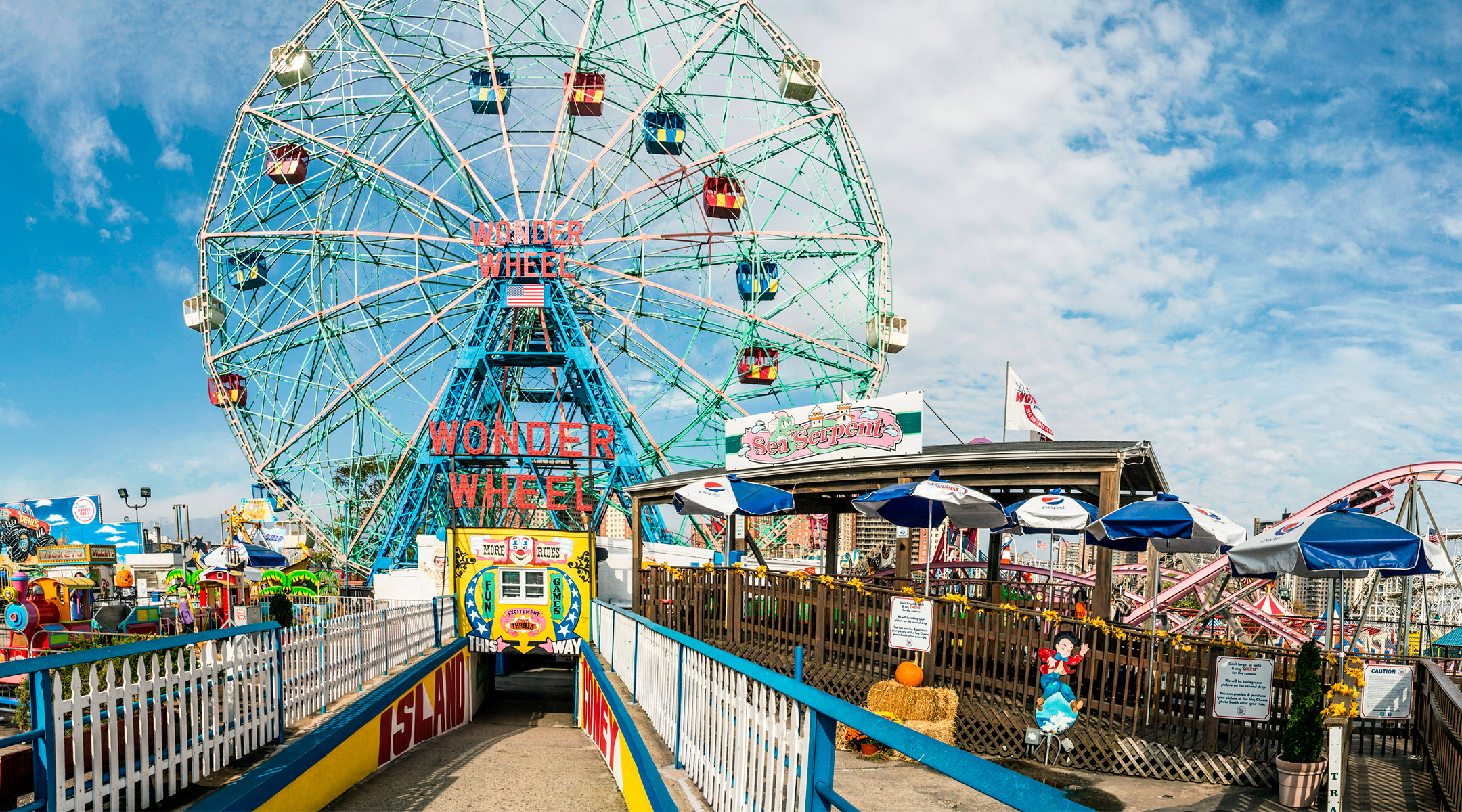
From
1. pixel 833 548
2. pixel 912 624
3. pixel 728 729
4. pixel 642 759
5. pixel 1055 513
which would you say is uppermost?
pixel 728 729

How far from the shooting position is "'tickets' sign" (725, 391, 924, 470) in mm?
14445

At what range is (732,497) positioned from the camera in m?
13.1

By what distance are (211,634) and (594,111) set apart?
1076 inches

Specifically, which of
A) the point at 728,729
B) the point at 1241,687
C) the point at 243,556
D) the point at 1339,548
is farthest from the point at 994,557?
the point at 243,556

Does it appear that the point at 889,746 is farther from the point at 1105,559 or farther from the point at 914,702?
the point at 1105,559

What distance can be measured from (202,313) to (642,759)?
3041 centimetres

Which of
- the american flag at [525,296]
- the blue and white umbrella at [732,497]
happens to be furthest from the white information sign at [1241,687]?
the american flag at [525,296]

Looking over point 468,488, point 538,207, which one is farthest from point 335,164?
point 468,488

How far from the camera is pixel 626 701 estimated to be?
8375mm

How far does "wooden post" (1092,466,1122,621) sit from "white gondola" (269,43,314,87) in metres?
29.2

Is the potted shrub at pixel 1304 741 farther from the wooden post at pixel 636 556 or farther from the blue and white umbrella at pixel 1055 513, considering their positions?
the wooden post at pixel 636 556

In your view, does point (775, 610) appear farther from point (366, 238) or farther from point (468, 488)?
point (366, 238)

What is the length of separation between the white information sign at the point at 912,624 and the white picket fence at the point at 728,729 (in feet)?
9.00

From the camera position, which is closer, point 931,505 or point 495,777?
point 495,777
